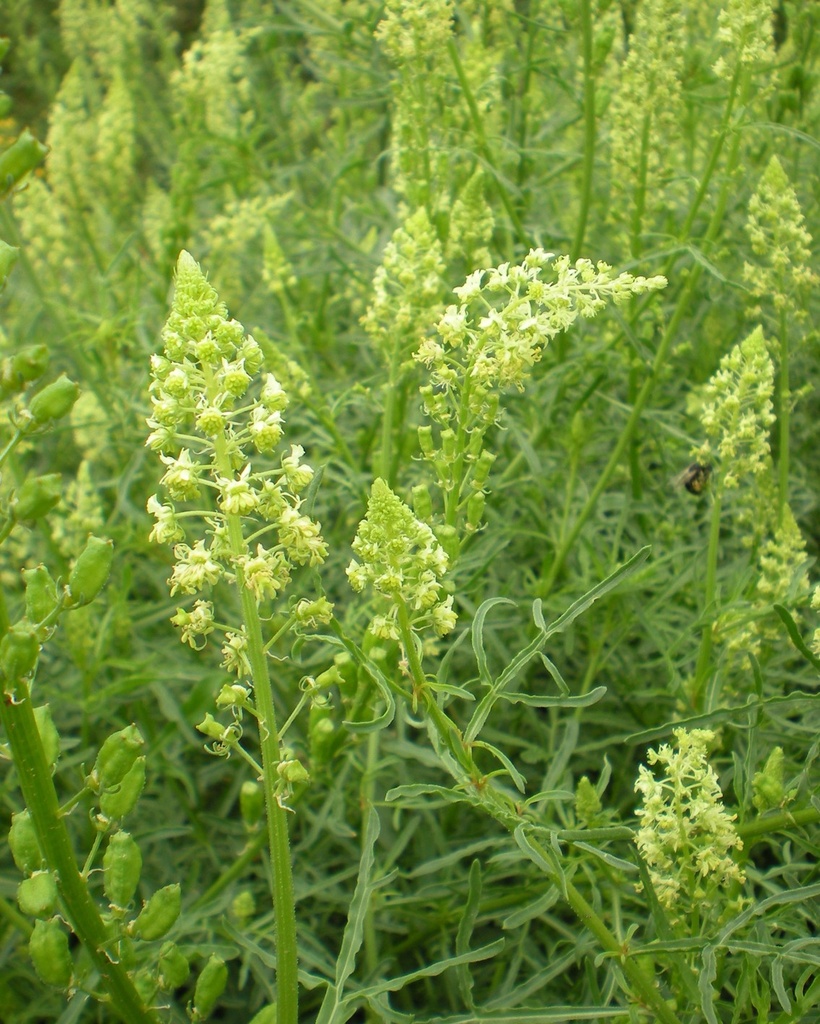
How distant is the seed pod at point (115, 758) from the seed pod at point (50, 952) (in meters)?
0.19

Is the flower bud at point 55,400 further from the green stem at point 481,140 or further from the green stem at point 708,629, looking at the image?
the green stem at point 481,140

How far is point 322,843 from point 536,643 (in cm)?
124

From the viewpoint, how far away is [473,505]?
1.62 meters

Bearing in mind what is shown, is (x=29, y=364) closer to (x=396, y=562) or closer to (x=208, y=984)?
(x=396, y=562)

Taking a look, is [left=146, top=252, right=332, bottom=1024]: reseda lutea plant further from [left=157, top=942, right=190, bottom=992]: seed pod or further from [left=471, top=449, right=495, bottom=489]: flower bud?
[left=471, top=449, right=495, bottom=489]: flower bud

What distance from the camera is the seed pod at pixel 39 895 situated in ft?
4.17

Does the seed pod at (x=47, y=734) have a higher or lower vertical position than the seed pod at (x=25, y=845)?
higher

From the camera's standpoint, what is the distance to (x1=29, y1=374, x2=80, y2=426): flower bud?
1.21 meters

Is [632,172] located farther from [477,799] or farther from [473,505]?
[477,799]

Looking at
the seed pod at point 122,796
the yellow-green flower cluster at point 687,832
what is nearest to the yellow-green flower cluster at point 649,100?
the yellow-green flower cluster at point 687,832

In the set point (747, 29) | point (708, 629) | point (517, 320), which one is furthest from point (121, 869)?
point (747, 29)

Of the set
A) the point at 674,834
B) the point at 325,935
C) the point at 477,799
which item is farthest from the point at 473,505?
the point at 325,935

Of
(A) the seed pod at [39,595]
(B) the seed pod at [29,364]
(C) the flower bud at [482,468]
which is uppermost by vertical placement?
(B) the seed pod at [29,364]

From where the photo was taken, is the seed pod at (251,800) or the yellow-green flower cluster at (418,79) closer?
the seed pod at (251,800)
